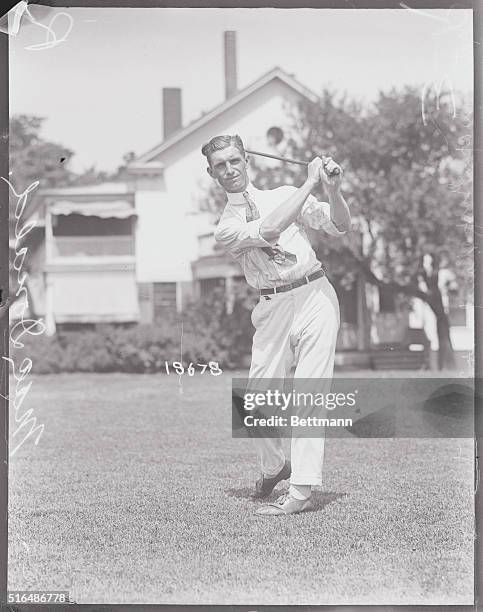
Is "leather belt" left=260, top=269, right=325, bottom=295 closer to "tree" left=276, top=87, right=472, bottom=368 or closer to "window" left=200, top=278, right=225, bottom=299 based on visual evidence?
"tree" left=276, top=87, right=472, bottom=368

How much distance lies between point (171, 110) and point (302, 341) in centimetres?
141

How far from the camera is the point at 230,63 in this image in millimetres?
5195

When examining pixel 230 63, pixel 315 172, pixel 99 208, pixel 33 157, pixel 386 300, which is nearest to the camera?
pixel 315 172

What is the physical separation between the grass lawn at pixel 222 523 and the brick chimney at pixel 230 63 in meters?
1.50

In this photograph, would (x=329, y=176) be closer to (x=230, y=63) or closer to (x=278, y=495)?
A: (x=230, y=63)

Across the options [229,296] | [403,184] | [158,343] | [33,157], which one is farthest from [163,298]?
[403,184]

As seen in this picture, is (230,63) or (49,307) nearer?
(230,63)

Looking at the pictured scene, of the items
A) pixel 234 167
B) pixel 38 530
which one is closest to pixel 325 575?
pixel 38 530

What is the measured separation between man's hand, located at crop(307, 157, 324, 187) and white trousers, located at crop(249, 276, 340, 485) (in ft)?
1.68

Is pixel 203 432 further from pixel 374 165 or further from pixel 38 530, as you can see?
pixel 374 165

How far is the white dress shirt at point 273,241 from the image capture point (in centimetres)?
499

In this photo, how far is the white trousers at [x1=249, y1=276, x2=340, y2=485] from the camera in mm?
4988

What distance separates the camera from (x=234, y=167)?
507 centimetres

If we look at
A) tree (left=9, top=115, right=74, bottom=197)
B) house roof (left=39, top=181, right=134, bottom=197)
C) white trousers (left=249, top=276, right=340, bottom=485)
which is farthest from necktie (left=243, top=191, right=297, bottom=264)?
tree (left=9, top=115, right=74, bottom=197)
